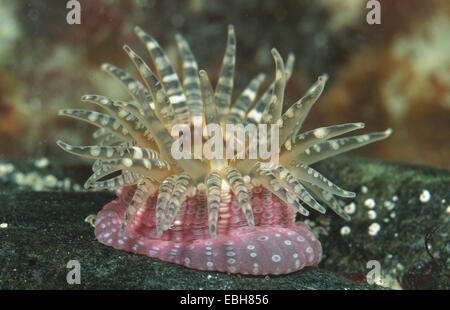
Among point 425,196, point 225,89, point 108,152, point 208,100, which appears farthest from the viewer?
point 425,196

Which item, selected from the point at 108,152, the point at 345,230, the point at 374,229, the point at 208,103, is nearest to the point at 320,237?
the point at 345,230

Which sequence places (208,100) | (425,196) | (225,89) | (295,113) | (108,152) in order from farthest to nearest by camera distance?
(425,196) → (225,89) → (208,100) → (295,113) → (108,152)

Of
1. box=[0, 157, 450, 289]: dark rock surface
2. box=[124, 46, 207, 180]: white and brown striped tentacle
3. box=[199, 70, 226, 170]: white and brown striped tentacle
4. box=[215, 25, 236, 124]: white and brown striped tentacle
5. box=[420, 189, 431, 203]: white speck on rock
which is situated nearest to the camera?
box=[0, 157, 450, 289]: dark rock surface

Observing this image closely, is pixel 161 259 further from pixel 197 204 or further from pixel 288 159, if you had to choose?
pixel 288 159

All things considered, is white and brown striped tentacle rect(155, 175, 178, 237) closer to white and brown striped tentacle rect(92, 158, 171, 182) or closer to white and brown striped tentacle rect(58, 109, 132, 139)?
white and brown striped tentacle rect(92, 158, 171, 182)

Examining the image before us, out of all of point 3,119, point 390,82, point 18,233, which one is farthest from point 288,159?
point 3,119

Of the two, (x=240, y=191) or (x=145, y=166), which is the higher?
(x=145, y=166)

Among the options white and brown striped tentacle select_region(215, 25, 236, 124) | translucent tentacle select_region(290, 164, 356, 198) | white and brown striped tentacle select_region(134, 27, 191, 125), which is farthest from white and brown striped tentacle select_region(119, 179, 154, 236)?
translucent tentacle select_region(290, 164, 356, 198)

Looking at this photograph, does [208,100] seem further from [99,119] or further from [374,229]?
[374,229]
